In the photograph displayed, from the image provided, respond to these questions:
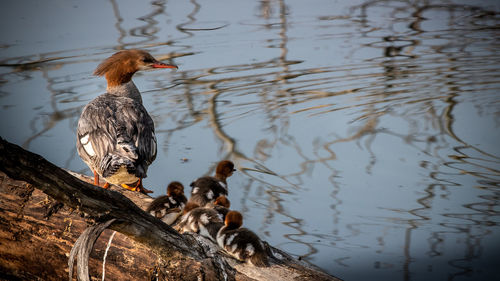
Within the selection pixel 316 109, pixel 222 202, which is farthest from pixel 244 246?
pixel 316 109

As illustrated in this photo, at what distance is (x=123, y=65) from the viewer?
13.8ft

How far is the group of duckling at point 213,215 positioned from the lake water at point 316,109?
0.22 metres

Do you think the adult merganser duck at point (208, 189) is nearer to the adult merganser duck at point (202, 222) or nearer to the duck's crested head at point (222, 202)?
the duck's crested head at point (222, 202)

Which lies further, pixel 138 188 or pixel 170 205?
pixel 138 188

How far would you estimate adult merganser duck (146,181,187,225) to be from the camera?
128 inches

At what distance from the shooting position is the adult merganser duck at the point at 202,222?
301 cm

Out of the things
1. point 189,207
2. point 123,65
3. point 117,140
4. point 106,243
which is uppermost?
point 123,65

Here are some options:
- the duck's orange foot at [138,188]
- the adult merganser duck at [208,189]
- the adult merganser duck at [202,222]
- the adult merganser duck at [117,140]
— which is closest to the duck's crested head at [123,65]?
the adult merganser duck at [117,140]

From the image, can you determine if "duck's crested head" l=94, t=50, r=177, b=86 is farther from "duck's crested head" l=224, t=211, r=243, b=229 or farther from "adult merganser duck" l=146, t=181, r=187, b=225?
"duck's crested head" l=224, t=211, r=243, b=229

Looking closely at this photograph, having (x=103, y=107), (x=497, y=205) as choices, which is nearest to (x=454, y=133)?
(x=497, y=205)

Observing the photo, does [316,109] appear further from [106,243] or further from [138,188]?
[106,243]

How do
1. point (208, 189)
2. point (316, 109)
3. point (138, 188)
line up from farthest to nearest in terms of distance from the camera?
point (316, 109)
point (138, 188)
point (208, 189)

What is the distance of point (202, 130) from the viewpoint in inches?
184

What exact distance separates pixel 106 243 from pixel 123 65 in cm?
199
